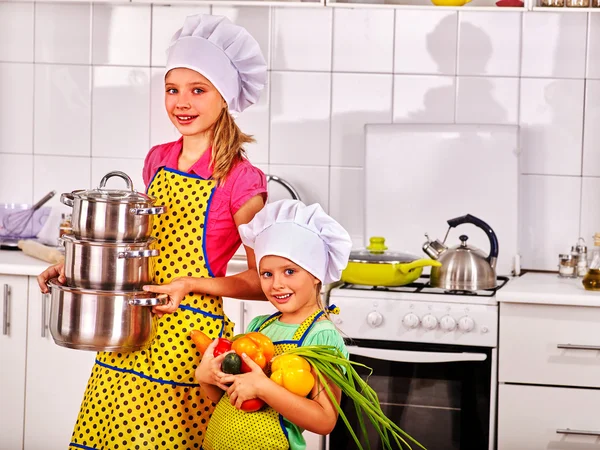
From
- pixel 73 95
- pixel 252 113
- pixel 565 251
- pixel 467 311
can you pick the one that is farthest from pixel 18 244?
pixel 565 251

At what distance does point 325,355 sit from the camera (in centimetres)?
146

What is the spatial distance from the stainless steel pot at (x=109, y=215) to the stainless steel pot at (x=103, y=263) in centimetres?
1

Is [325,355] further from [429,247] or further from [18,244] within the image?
[18,244]

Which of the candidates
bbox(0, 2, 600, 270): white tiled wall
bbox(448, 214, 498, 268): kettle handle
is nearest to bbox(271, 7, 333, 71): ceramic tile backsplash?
bbox(0, 2, 600, 270): white tiled wall

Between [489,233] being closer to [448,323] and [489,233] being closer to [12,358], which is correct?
[448,323]

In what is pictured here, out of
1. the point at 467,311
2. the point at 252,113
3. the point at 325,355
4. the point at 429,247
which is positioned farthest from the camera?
the point at 252,113

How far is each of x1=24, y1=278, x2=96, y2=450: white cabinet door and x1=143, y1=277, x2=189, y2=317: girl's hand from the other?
1.40m

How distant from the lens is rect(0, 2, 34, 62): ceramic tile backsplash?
3.39m

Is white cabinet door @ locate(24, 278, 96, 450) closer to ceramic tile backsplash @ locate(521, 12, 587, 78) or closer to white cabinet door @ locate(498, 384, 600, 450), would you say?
white cabinet door @ locate(498, 384, 600, 450)

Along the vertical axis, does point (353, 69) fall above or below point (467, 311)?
above

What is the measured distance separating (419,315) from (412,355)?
0.40 ft

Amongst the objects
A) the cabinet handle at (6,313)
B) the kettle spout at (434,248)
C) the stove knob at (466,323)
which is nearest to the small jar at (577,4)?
the kettle spout at (434,248)

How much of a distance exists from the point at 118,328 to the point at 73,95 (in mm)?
2088

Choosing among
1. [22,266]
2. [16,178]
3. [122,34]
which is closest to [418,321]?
[22,266]
